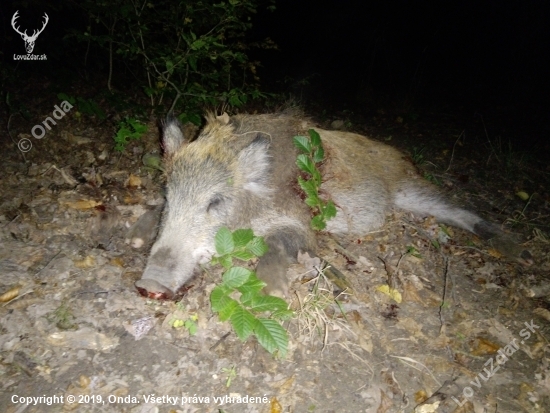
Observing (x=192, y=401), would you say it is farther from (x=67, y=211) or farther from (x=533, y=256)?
(x=533, y=256)

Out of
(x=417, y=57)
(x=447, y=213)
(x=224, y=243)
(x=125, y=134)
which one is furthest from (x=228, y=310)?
(x=417, y=57)

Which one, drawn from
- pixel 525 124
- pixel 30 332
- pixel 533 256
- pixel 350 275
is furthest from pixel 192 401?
pixel 525 124

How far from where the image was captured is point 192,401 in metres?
2.43

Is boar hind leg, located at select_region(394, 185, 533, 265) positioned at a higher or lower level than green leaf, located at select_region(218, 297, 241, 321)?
lower

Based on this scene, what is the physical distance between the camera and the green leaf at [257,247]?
10.6ft

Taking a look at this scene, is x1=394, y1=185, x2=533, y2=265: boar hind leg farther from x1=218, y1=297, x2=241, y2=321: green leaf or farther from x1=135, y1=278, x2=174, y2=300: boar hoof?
x1=135, y1=278, x2=174, y2=300: boar hoof

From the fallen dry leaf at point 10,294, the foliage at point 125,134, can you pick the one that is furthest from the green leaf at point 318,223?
the fallen dry leaf at point 10,294

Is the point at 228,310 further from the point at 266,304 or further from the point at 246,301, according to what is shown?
the point at 266,304

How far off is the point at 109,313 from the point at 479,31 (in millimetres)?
17866

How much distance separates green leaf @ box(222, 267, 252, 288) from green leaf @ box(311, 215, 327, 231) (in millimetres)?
1243

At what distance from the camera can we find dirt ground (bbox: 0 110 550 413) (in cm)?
249

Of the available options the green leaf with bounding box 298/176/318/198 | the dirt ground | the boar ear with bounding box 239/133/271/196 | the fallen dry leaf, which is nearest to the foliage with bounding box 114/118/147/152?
the dirt ground

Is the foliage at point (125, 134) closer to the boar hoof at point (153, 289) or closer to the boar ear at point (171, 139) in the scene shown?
the boar ear at point (171, 139)

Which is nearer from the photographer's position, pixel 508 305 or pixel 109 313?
pixel 109 313
